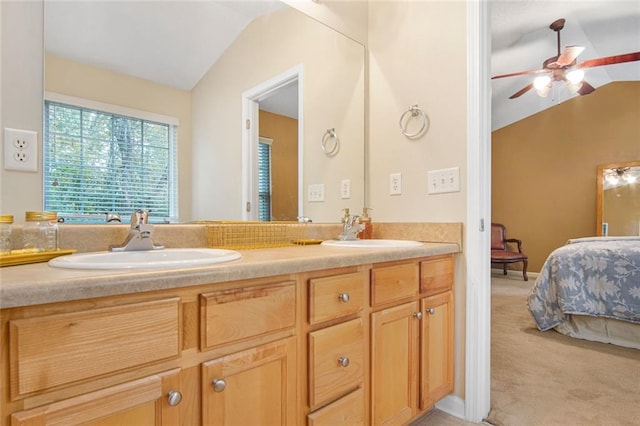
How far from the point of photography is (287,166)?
1.79 metres

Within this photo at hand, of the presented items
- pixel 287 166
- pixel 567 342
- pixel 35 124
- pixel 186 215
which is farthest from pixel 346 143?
pixel 567 342

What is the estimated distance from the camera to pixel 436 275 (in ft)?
4.81

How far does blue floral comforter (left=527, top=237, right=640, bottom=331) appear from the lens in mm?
2395

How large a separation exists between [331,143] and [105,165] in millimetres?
1179

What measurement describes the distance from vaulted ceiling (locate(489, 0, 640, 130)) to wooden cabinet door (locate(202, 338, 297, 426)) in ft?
10.7

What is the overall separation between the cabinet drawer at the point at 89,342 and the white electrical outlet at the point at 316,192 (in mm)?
1204

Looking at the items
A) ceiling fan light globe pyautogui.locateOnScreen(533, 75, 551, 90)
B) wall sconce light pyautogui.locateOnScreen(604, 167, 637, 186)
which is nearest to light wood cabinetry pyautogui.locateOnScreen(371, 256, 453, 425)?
ceiling fan light globe pyautogui.locateOnScreen(533, 75, 551, 90)

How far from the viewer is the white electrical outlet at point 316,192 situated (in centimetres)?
187

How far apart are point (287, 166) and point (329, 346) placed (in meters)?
1.03

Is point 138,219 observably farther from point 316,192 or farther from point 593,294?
point 593,294

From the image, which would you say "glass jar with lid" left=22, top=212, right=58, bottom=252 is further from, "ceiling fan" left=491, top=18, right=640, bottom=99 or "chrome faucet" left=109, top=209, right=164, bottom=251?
"ceiling fan" left=491, top=18, right=640, bottom=99

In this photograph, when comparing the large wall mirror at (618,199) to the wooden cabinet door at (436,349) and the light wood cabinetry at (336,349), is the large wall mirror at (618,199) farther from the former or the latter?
the light wood cabinetry at (336,349)

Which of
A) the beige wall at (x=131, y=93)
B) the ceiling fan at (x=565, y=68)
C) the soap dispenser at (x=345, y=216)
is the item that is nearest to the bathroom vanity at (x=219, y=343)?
the soap dispenser at (x=345, y=216)

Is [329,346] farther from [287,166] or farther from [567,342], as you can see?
[567,342]
